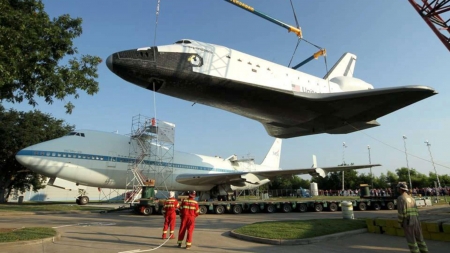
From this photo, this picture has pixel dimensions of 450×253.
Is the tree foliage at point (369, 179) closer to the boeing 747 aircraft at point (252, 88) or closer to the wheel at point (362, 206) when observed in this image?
the wheel at point (362, 206)

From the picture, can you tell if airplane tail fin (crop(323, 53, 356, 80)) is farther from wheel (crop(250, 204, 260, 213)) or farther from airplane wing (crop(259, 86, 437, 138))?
wheel (crop(250, 204, 260, 213))

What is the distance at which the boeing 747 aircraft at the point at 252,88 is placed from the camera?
9703mm

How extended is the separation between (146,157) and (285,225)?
15.9 m

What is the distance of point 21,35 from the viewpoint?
8.61 metres

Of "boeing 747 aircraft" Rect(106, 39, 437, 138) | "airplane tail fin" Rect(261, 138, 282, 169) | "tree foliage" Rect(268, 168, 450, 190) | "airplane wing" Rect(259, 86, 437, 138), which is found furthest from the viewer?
"tree foliage" Rect(268, 168, 450, 190)

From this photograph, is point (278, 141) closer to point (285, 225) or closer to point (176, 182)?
point (176, 182)

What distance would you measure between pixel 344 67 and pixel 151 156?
16.6 m

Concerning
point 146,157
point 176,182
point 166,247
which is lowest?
point 166,247

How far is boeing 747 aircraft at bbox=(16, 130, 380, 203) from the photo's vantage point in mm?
19031

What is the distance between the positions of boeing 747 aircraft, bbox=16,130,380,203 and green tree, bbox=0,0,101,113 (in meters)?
10.1

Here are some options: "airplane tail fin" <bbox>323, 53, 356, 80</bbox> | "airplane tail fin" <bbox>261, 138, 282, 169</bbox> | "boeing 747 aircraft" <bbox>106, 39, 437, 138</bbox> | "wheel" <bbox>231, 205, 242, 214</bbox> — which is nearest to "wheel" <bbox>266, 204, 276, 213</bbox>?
"wheel" <bbox>231, 205, 242, 214</bbox>

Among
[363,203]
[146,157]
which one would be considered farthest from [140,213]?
[363,203]

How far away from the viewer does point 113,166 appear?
830 inches

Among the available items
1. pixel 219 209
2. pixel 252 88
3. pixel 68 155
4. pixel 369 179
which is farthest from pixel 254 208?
pixel 369 179
